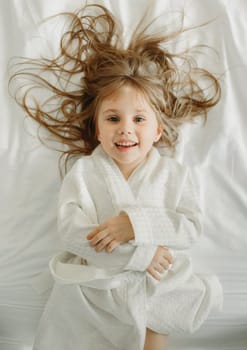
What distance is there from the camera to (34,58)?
4.79 ft

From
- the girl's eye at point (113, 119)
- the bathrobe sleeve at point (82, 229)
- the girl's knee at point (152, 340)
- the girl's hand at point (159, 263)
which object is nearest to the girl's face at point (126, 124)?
the girl's eye at point (113, 119)

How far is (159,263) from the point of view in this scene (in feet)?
4.18

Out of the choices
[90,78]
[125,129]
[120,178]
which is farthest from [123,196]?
[90,78]

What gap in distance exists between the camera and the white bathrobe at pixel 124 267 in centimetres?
126

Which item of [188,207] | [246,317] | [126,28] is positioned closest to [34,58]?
[126,28]

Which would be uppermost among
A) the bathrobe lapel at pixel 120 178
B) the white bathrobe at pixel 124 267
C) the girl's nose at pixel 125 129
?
the girl's nose at pixel 125 129

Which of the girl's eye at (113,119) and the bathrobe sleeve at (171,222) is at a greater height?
the girl's eye at (113,119)

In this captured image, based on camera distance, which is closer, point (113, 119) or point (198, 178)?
point (113, 119)

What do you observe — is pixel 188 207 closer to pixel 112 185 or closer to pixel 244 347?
pixel 112 185

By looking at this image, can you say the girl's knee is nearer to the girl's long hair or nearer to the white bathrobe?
the white bathrobe

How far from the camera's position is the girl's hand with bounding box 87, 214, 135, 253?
1234 millimetres

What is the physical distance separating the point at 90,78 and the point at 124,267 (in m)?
0.48

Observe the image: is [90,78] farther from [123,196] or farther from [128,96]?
[123,196]

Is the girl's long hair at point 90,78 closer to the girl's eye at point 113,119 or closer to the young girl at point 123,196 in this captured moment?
the young girl at point 123,196
